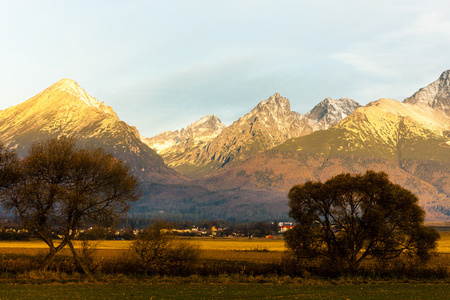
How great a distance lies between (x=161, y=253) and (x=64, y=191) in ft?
48.4

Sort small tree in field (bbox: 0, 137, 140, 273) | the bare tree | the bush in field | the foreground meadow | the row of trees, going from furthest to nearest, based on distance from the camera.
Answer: the bush in field → the bare tree → the row of trees → small tree in field (bbox: 0, 137, 140, 273) → the foreground meadow

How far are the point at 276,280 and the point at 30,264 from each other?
31.2m

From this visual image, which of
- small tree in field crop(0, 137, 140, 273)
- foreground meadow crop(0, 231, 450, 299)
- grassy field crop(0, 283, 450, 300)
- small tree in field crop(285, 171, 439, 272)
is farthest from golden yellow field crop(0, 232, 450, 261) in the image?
grassy field crop(0, 283, 450, 300)

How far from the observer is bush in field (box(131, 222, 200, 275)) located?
63.8 metres

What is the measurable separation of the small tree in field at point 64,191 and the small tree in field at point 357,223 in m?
25.4

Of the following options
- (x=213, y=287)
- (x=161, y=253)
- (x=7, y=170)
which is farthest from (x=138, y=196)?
(x=213, y=287)

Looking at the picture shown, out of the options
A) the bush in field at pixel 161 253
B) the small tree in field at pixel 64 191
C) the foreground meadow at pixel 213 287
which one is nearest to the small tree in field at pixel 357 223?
the foreground meadow at pixel 213 287

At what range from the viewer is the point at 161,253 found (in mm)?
64250

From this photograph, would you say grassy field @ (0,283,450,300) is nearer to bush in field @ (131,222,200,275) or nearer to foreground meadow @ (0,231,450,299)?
foreground meadow @ (0,231,450,299)

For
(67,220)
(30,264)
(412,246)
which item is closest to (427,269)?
(412,246)

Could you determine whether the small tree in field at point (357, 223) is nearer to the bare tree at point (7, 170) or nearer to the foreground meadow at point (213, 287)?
the foreground meadow at point (213, 287)

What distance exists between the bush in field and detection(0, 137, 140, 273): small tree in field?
16.7 feet

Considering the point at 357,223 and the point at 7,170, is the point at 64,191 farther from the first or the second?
the point at 357,223

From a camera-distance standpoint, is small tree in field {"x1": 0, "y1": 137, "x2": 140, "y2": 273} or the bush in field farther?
the bush in field
